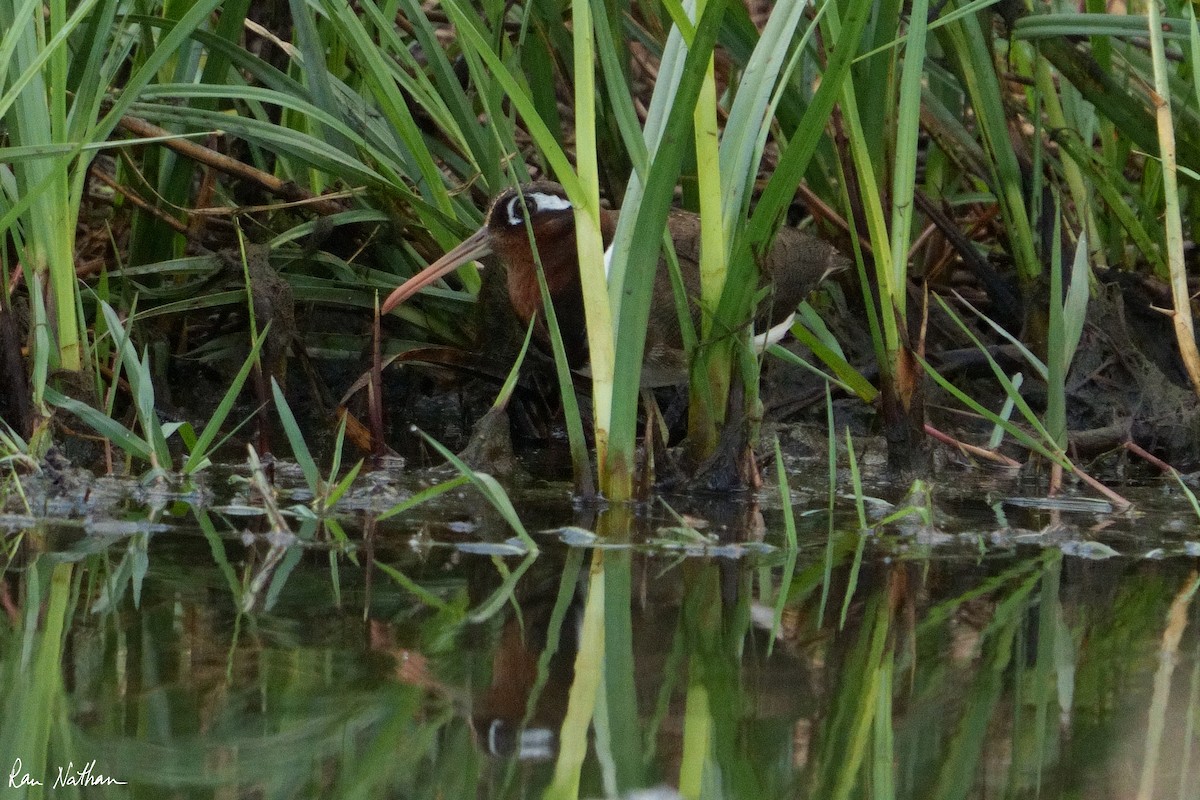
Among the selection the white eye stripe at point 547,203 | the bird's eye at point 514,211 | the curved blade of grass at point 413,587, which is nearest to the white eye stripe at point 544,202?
the white eye stripe at point 547,203

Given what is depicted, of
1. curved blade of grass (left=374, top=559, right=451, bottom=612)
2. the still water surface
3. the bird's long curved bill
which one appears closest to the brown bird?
the bird's long curved bill

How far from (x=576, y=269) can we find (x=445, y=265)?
0.44 meters

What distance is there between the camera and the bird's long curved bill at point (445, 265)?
3.40 meters

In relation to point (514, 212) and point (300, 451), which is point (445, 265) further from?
point (300, 451)

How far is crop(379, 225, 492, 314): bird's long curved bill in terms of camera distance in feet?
11.2

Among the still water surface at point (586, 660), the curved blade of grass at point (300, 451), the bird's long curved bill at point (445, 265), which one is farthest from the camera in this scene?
the bird's long curved bill at point (445, 265)

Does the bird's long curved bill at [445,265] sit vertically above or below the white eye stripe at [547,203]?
below

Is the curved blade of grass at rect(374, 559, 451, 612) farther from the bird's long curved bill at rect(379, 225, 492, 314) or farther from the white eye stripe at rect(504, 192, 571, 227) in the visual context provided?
the white eye stripe at rect(504, 192, 571, 227)

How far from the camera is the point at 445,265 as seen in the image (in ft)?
11.3

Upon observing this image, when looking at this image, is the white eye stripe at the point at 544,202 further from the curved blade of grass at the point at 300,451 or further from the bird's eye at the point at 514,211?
the curved blade of grass at the point at 300,451

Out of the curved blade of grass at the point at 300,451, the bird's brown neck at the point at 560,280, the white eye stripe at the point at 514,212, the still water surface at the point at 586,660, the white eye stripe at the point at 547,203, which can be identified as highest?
the white eye stripe at the point at 547,203

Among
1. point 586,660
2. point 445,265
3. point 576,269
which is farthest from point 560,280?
point 586,660

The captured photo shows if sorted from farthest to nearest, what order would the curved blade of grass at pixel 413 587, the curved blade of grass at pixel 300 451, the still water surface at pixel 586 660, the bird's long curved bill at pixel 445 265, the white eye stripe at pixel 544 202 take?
the white eye stripe at pixel 544 202, the bird's long curved bill at pixel 445 265, the curved blade of grass at pixel 300 451, the curved blade of grass at pixel 413 587, the still water surface at pixel 586 660

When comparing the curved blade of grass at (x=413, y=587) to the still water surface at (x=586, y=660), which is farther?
the curved blade of grass at (x=413, y=587)
